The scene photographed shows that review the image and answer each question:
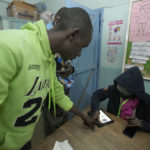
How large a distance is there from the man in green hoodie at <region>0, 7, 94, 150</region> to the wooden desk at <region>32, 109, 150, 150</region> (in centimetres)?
29

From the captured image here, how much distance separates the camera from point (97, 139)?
0.82 m

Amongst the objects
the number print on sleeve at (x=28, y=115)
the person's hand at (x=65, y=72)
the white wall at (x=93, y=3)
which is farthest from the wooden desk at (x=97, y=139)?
the white wall at (x=93, y=3)

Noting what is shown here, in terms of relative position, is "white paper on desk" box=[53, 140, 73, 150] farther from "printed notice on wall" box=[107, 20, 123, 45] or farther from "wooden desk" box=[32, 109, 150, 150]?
"printed notice on wall" box=[107, 20, 123, 45]

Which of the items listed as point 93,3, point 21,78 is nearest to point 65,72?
point 21,78

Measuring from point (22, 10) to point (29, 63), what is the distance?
2.20 m

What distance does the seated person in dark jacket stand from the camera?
1039 millimetres

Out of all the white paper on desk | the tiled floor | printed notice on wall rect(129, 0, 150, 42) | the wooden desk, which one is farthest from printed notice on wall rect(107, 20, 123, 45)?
the tiled floor

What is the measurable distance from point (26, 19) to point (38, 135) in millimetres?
2085

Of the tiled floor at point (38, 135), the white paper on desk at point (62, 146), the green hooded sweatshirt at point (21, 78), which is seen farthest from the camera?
the tiled floor at point (38, 135)

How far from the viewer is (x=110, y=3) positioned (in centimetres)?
186

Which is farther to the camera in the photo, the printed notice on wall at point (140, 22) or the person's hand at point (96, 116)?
the printed notice on wall at point (140, 22)

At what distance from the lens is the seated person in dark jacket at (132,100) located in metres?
1.04

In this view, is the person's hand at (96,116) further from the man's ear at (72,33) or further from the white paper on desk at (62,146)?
the man's ear at (72,33)

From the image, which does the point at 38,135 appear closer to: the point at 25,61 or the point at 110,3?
the point at 25,61
